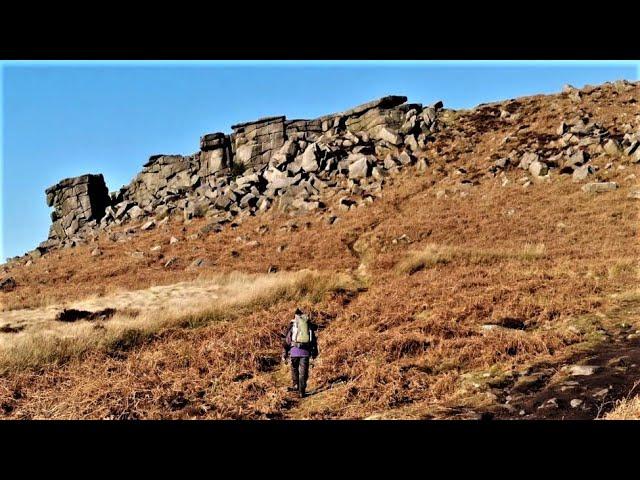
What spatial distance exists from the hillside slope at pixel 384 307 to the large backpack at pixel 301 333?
1134mm

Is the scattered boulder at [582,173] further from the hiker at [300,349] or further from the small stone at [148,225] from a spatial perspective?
the small stone at [148,225]

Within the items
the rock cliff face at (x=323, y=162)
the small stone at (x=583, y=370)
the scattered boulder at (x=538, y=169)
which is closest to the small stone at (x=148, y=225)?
the rock cliff face at (x=323, y=162)

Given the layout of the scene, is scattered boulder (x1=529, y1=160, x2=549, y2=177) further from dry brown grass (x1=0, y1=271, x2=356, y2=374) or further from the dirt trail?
the dirt trail

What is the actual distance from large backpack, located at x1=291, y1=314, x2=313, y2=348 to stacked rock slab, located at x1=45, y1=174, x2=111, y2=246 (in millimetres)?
51092

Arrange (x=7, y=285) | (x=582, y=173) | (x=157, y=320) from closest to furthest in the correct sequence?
(x=157, y=320) < (x=7, y=285) < (x=582, y=173)

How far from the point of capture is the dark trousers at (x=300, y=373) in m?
10.5

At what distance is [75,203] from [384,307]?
174 feet

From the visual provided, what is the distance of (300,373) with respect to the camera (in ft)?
34.4

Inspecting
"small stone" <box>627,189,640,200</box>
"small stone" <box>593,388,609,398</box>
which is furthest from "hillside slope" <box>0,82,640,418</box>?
"small stone" <box>627,189,640,200</box>

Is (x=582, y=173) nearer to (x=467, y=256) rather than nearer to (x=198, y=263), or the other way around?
(x=467, y=256)

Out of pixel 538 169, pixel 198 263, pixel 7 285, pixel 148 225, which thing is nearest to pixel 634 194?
pixel 538 169

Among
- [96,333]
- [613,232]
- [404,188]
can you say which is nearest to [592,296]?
[613,232]

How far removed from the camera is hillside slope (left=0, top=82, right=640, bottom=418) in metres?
9.84
